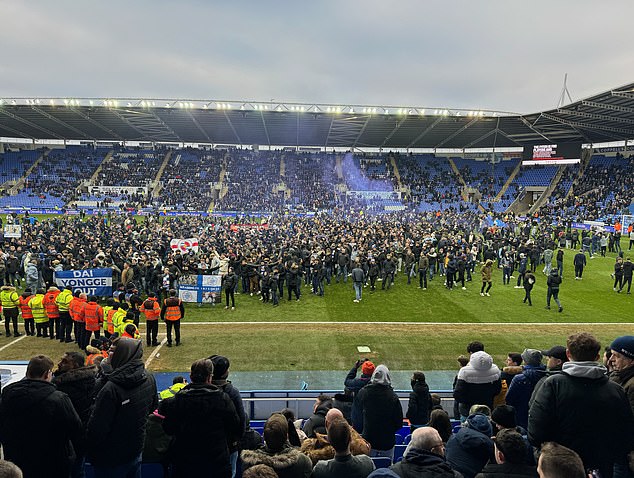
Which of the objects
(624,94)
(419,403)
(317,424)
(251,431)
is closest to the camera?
(251,431)

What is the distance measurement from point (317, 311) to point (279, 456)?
39.0 feet

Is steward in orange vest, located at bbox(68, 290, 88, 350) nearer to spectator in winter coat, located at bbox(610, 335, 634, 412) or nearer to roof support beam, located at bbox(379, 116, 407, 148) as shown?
spectator in winter coat, located at bbox(610, 335, 634, 412)

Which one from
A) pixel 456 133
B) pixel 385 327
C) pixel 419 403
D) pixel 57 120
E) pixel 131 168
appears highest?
pixel 57 120

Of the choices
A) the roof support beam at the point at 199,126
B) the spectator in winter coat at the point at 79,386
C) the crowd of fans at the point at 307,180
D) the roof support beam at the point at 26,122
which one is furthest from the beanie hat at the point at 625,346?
the roof support beam at the point at 26,122

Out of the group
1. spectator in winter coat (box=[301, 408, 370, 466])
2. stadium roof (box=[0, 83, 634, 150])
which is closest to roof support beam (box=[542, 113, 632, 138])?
stadium roof (box=[0, 83, 634, 150])

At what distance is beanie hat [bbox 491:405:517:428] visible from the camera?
12.6 feet

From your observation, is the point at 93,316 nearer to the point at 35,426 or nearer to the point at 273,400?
the point at 273,400

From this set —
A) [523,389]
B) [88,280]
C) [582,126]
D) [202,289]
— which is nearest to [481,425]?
[523,389]

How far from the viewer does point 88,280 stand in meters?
14.9

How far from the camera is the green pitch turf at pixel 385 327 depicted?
35.0 feet

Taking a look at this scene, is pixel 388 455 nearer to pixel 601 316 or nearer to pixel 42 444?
pixel 42 444

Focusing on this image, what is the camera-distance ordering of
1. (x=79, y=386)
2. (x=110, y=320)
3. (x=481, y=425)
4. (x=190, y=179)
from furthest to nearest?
(x=190, y=179)
(x=110, y=320)
(x=79, y=386)
(x=481, y=425)

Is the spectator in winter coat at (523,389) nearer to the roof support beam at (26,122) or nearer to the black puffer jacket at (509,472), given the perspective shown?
the black puffer jacket at (509,472)

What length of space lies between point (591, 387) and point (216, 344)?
32.4ft
